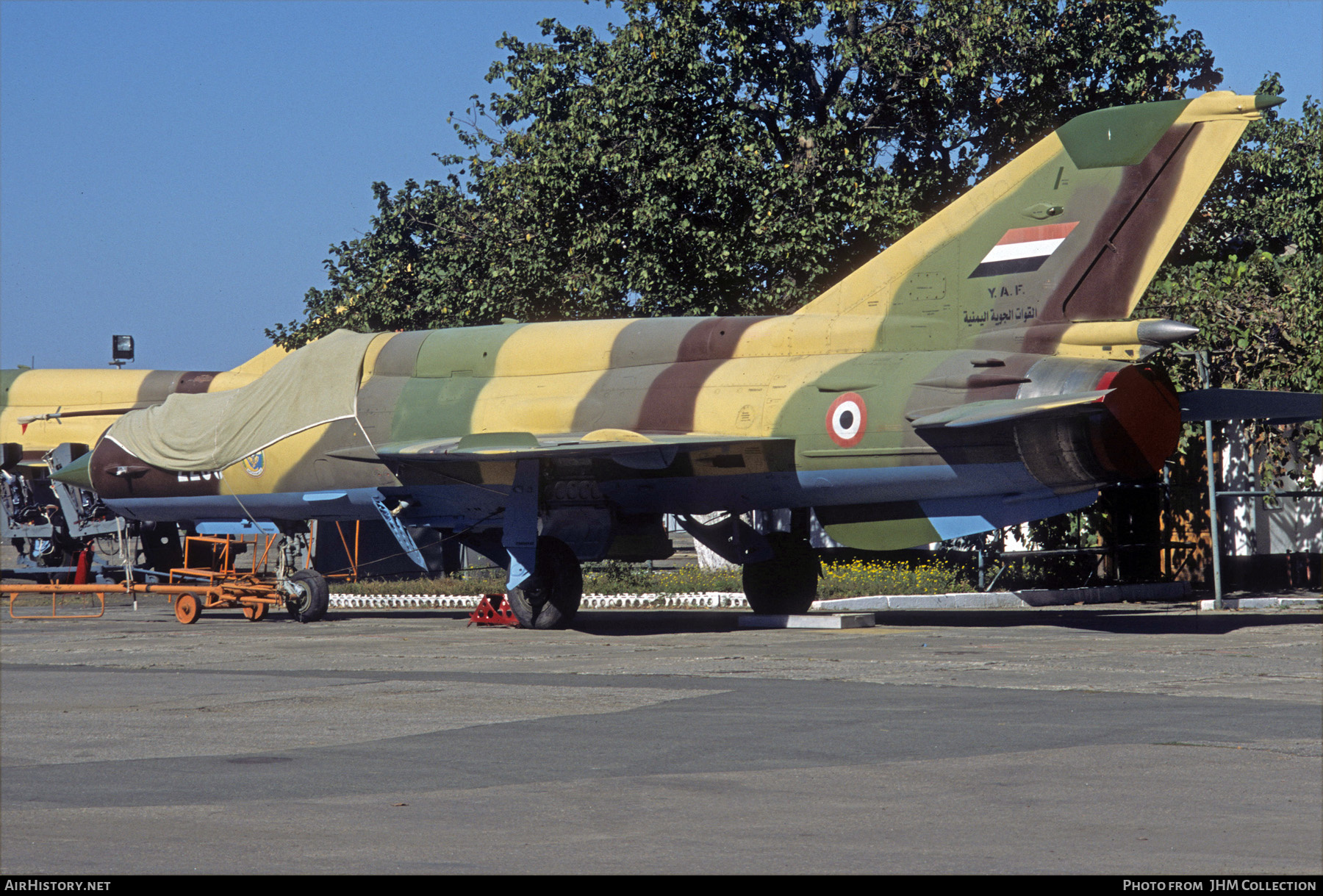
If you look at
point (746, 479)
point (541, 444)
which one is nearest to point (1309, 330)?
point (746, 479)

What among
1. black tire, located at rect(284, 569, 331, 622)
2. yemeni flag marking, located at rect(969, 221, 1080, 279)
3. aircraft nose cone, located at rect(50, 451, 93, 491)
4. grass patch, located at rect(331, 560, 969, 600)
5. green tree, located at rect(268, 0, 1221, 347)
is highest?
green tree, located at rect(268, 0, 1221, 347)

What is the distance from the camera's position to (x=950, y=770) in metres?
7.25

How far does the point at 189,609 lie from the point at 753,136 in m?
13.3

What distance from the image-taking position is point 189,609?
20.5 metres

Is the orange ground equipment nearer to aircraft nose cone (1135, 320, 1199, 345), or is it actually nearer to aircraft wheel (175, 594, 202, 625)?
aircraft wheel (175, 594, 202, 625)

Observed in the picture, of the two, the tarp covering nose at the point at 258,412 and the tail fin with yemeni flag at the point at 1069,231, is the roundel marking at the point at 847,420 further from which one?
the tarp covering nose at the point at 258,412

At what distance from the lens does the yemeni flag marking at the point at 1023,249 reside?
15320 mm

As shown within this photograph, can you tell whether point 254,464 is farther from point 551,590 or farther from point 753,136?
point 753,136

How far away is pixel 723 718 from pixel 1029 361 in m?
7.24

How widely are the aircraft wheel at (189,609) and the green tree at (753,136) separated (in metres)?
9.70

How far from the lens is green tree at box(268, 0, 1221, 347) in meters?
26.0

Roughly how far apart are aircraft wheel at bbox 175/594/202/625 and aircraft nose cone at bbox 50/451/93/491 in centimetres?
311

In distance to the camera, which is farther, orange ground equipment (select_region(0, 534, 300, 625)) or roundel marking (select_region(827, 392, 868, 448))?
orange ground equipment (select_region(0, 534, 300, 625))

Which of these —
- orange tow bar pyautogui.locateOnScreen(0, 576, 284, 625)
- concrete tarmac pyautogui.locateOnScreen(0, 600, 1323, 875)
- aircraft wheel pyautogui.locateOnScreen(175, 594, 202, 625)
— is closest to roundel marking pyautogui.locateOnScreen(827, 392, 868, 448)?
concrete tarmac pyautogui.locateOnScreen(0, 600, 1323, 875)
